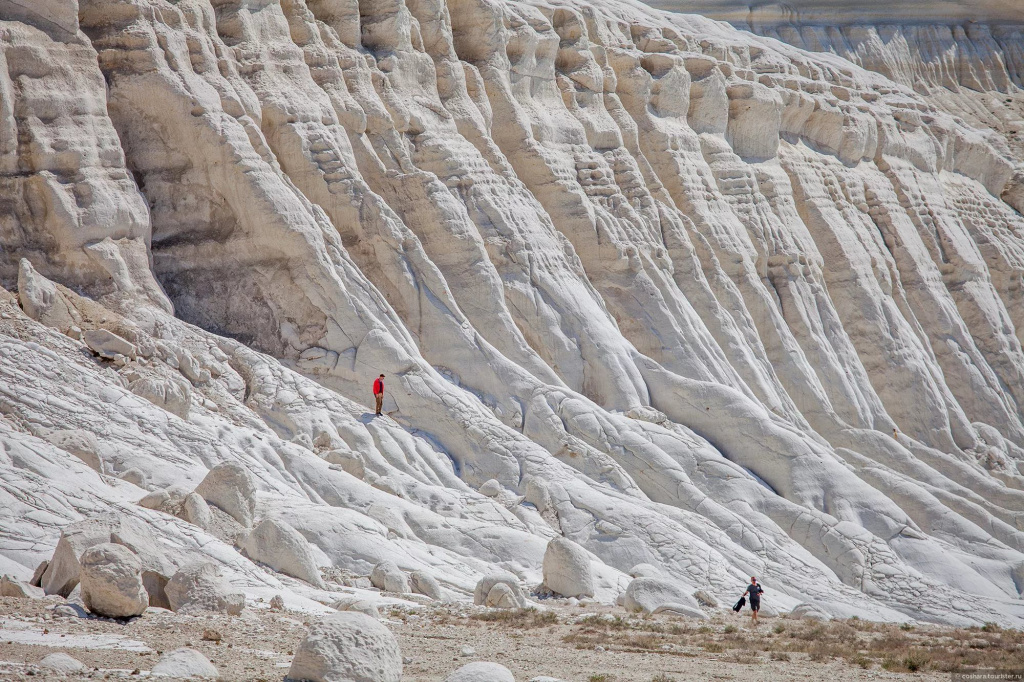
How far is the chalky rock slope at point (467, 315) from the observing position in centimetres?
1633

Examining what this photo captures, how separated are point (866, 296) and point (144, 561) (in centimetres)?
2365

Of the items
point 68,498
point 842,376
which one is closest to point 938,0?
point 842,376

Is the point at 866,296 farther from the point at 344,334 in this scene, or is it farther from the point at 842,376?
the point at 344,334

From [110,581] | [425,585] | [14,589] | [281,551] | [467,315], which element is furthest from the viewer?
[467,315]

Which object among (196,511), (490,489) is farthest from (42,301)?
(490,489)

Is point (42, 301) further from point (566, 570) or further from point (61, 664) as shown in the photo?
point (61, 664)

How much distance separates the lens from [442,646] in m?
11.2

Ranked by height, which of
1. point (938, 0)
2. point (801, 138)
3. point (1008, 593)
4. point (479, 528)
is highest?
point (938, 0)

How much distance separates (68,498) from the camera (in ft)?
40.7

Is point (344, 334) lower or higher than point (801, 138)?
lower

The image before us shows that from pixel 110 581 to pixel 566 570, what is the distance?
23.2 ft

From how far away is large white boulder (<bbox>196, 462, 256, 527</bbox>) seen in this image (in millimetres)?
13930

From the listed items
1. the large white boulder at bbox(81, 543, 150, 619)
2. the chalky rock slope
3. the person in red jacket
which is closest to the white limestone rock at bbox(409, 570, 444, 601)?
the chalky rock slope

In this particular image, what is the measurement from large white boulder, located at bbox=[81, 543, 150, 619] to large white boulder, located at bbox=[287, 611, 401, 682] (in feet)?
6.64
